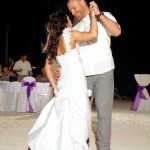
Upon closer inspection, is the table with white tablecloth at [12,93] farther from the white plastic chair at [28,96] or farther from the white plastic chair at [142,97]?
the white plastic chair at [142,97]

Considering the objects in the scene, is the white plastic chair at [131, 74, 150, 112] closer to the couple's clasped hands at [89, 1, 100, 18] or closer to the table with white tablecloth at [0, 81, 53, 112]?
the table with white tablecloth at [0, 81, 53, 112]

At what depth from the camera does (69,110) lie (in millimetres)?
5496

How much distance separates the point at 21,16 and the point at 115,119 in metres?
26.0

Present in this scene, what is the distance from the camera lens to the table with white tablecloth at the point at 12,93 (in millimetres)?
13383

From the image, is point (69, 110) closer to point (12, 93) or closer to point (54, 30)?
point (54, 30)

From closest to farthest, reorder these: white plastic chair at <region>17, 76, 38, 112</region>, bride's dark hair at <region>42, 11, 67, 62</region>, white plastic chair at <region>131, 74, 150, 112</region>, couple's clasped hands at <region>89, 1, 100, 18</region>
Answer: couple's clasped hands at <region>89, 1, 100, 18</region> < bride's dark hair at <region>42, 11, 67, 62</region> < white plastic chair at <region>17, 76, 38, 112</region> < white plastic chair at <region>131, 74, 150, 112</region>

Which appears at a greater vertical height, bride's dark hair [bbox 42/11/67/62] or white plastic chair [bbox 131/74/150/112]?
bride's dark hair [bbox 42/11/67/62]

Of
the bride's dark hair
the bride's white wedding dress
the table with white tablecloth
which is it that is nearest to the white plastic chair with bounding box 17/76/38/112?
the table with white tablecloth

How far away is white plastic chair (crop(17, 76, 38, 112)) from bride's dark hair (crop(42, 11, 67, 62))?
807 centimetres

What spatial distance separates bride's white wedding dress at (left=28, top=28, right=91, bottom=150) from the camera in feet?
17.7

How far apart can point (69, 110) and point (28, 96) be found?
8.13 m

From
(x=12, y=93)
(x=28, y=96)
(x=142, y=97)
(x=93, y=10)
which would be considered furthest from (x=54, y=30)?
(x=142, y=97)

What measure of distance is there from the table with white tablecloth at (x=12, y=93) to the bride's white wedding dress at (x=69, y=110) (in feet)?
24.8

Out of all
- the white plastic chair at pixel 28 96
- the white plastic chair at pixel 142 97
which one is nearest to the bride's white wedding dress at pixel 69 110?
the white plastic chair at pixel 28 96
